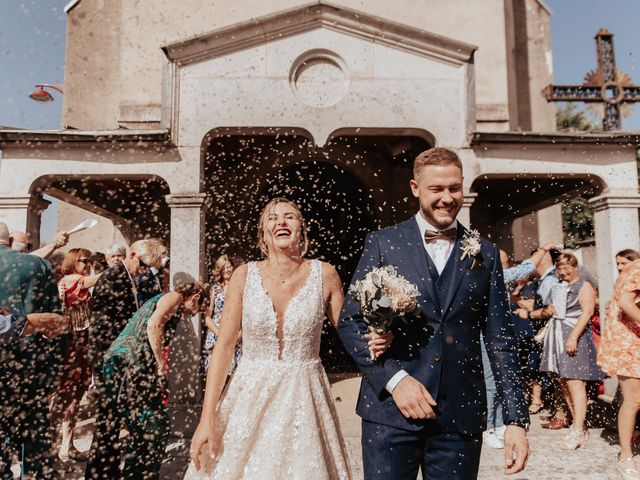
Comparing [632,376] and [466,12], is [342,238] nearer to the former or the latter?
[466,12]

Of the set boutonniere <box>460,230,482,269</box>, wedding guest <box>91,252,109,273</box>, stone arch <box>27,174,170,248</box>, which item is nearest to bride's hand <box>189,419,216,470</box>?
boutonniere <box>460,230,482,269</box>

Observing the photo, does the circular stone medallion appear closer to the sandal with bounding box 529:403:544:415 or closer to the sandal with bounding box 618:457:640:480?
the sandal with bounding box 529:403:544:415

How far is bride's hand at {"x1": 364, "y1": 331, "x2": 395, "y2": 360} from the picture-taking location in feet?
7.84

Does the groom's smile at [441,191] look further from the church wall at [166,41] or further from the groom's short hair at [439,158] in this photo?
the church wall at [166,41]

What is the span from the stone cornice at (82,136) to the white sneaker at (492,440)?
5.66 metres

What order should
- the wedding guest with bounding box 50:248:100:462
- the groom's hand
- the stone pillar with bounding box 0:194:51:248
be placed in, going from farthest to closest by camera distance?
the stone pillar with bounding box 0:194:51:248 < the wedding guest with bounding box 50:248:100:462 < the groom's hand

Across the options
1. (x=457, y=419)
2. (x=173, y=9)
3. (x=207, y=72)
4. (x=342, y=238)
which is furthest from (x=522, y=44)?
(x=457, y=419)

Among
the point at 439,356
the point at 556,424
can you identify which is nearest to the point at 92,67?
the point at 556,424

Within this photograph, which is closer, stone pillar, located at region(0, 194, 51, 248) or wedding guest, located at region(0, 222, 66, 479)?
wedding guest, located at region(0, 222, 66, 479)

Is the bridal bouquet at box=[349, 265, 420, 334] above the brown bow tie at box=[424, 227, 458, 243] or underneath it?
underneath

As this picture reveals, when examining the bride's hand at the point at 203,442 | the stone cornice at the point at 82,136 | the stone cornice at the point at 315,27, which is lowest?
the bride's hand at the point at 203,442

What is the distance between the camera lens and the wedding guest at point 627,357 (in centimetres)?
483

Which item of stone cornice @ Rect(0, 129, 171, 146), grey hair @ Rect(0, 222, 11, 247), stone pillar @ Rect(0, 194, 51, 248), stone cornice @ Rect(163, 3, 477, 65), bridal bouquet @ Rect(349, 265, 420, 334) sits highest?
stone cornice @ Rect(163, 3, 477, 65)

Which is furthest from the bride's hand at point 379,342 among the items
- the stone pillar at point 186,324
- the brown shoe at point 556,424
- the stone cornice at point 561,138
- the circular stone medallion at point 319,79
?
the stone cornice at point 561,138
